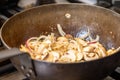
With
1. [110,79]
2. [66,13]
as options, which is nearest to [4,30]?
[66,13]

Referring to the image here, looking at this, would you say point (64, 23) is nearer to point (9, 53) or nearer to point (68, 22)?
point (68, 22)

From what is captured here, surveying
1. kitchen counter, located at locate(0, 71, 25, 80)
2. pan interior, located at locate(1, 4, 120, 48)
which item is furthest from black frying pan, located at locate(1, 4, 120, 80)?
kitchen counter, located at locate(0, 71, 25, 80)

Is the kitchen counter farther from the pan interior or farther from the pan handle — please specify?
the pan handle

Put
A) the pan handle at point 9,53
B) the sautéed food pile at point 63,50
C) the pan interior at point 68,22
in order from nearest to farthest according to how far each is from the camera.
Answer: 1. the pan handle at point 9,53
2. the sautéed food pile at point 63,50
3. the pan interior at point 68,22

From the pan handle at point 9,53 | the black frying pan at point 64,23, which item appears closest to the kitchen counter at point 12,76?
the black frying pan at point 64,23

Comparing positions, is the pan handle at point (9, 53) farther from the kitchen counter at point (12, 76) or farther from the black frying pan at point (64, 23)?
the kitchen counter at point (12, 76)

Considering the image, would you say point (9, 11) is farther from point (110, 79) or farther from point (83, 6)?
point (110, 79)
